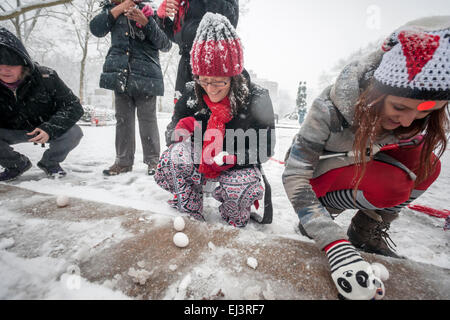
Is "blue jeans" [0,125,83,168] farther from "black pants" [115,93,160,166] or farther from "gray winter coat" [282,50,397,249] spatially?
"gray winter coat" [282,50,397,249]

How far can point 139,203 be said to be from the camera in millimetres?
1523

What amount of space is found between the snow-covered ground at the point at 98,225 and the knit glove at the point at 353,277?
1.63 feet

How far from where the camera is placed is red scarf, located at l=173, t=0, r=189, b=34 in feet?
5.54

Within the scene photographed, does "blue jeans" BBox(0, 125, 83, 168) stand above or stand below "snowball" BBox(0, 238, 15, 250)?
above

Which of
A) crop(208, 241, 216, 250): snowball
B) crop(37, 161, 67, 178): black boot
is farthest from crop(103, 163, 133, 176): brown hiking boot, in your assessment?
crop(208, 241, 216, 250): snowball

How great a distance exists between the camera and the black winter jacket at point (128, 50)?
1.97 meters

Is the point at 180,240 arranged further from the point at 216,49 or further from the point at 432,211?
the point at 432,211

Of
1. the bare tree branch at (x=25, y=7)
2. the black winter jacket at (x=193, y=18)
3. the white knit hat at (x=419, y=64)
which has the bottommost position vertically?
the white knit hat at (x=419, y=64)

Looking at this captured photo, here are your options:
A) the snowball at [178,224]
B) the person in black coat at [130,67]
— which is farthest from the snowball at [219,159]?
the person in black coat at [130,67]

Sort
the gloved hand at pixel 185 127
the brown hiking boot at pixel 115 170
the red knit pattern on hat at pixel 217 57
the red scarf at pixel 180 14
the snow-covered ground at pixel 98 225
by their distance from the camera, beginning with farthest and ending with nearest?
the brown hiking boot at pixel 115 170, the red scarf at pixel 180 14, the gloved hand at pixel 185 127, the red knit pattern on hat at pixel 217 57, the snow-covered ground at pixel 98 225

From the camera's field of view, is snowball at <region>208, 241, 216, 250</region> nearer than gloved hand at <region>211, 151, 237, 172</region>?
Yes

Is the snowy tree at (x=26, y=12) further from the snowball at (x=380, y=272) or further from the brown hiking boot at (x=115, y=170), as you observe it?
the snowball at (x=380, y=272)

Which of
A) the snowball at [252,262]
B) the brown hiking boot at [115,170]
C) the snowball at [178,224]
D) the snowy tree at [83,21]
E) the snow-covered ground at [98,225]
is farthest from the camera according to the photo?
the snowy tree at [83,21]

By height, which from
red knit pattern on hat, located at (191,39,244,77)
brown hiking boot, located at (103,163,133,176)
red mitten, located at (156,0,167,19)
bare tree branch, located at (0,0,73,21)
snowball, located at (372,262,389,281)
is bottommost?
snowball, located at (372,262,389,281)
